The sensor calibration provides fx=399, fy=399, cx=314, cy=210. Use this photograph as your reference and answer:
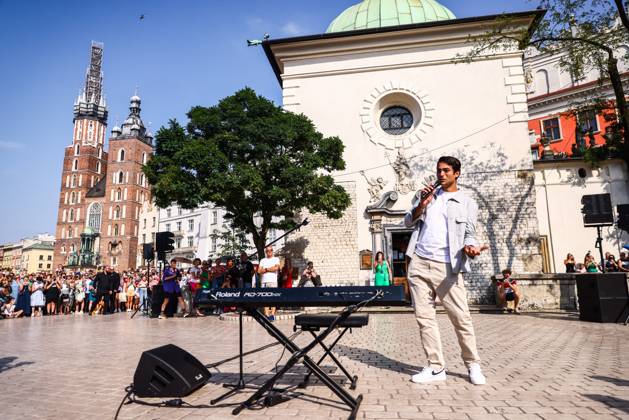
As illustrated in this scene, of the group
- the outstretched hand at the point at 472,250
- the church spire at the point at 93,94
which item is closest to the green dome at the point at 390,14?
the outstretched hand at the point at 472,250

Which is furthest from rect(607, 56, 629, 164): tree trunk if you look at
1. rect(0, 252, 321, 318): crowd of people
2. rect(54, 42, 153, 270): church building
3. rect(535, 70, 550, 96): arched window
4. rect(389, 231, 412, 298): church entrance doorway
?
rect(54, 42, 153, 270): church building

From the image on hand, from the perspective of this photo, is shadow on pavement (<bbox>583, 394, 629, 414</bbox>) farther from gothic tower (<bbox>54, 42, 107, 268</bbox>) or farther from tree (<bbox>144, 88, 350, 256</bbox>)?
gothic tower (<bbox>54, 42, 107, 268</bbox>)

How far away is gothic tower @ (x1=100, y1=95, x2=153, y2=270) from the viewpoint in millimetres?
81188

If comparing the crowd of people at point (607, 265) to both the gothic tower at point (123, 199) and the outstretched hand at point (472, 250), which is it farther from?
the gothic tower at point (123, 199)

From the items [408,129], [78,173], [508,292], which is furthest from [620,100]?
[78,173]

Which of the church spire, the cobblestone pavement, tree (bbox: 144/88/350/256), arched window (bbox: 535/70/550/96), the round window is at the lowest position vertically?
the cobblestone pavement

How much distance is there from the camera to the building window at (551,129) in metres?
35.5

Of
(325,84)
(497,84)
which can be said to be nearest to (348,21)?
(325,84)

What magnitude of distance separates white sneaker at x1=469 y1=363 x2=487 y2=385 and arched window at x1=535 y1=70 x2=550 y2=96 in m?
43.5

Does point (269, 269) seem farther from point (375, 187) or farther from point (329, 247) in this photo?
point (375, 187)

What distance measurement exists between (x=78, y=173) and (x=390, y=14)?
94384 millimetres

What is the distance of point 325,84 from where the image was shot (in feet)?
58.1

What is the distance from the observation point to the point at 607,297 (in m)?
9.14

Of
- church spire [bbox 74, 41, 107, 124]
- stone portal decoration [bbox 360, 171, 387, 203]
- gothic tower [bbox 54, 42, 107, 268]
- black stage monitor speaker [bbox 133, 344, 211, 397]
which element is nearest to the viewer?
black stage monitor speaker [bbox 133, 344, 211, 397]
